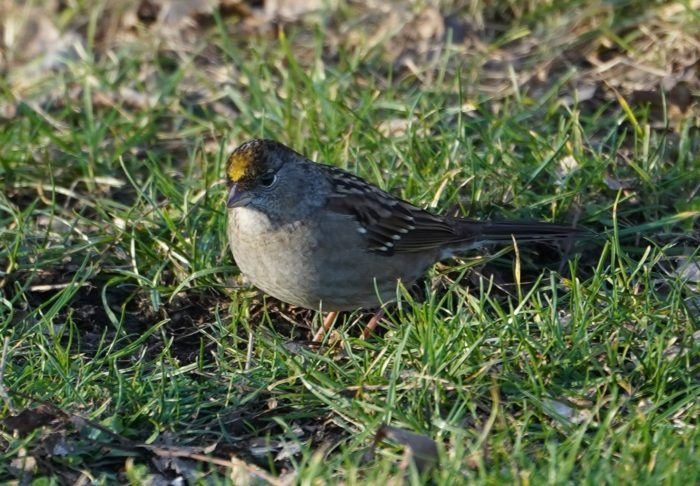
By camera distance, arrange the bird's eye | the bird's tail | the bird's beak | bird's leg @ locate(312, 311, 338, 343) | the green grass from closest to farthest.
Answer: the green grass < the bird's beak < the bird's eye < bird's leg @ locate(312, 311, 338, 343) < the bird's tail

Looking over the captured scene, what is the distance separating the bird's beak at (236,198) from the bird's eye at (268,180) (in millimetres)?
91

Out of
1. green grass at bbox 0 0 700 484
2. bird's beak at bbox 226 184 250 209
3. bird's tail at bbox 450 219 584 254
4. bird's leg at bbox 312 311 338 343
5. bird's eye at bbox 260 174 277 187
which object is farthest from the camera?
bird's tail at bbox 450 219 584 254

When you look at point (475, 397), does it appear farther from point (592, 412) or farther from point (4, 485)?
point (4, 485)

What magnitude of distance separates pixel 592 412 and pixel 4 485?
6.09 feet

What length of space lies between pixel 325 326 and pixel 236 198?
69 cm

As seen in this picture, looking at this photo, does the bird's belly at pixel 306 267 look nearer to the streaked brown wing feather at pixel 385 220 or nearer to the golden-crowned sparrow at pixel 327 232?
the golden-crowned sparrow at pixel 327 232

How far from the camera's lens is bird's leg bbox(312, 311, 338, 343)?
462 cm

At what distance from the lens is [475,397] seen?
3.74m

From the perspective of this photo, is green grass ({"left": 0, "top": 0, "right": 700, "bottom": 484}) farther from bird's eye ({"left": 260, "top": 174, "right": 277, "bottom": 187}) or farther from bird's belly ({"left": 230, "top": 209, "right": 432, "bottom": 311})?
bird's eye ({"left": 260, "top": 174, "right": 277, "bottom": 187})

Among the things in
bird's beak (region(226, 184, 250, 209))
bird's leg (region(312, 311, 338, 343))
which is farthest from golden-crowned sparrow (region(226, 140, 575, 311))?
bird's leg (region(312, 311, 338, 343))

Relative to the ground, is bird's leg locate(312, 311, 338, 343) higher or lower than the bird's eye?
lower

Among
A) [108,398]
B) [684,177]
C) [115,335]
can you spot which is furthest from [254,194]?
[684,177]

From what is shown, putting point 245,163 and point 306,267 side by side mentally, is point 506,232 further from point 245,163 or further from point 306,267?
point 245,163

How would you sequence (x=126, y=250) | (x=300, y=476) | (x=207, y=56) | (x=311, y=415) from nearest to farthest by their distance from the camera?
(x=300, y=476) → (x=311, y=415) → (x=126, y=250) → (x=207, y=56)
